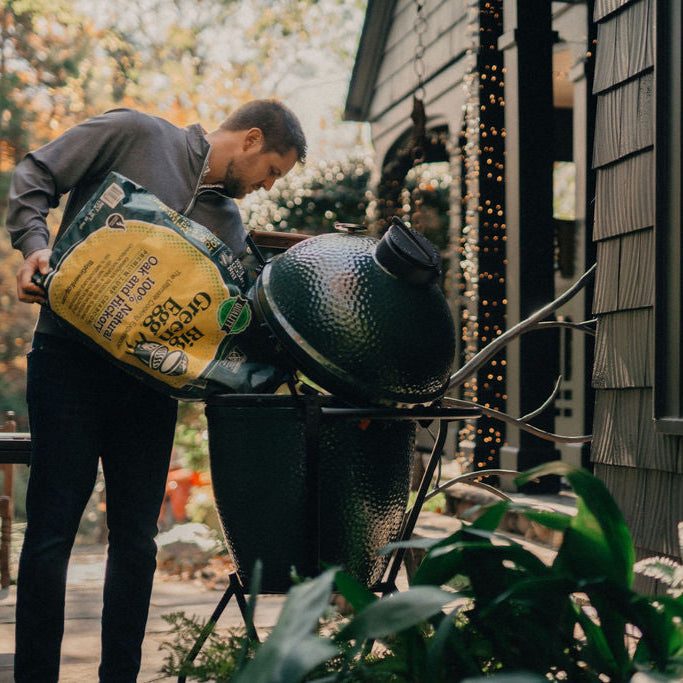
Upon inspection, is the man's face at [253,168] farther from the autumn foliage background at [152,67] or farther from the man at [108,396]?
the autumn foliage background at [152,67]

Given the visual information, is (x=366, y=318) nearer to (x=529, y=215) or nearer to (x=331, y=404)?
(x=331, y=404)

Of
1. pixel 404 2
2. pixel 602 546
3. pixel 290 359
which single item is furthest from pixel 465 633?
pixel 404 2

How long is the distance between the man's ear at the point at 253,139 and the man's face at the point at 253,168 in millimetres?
10

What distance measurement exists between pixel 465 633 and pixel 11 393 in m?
13.4

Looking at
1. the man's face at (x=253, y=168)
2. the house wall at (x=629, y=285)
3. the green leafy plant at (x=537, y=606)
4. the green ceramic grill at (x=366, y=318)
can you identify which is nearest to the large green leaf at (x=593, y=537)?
the green leafy plant at (x=537, y=606)

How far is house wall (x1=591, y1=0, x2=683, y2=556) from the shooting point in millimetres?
2166

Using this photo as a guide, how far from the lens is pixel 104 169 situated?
194cm

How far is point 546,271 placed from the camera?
4406 mm

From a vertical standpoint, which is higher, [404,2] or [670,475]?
[404,2]

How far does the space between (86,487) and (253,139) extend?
0.93m

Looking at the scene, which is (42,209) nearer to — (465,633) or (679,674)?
(465,633)

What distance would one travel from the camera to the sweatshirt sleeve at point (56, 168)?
1.83 m

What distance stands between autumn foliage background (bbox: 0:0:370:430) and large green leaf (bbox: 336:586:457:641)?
35.4 feet

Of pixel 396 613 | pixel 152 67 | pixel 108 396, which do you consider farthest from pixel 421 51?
pixel 152 67
